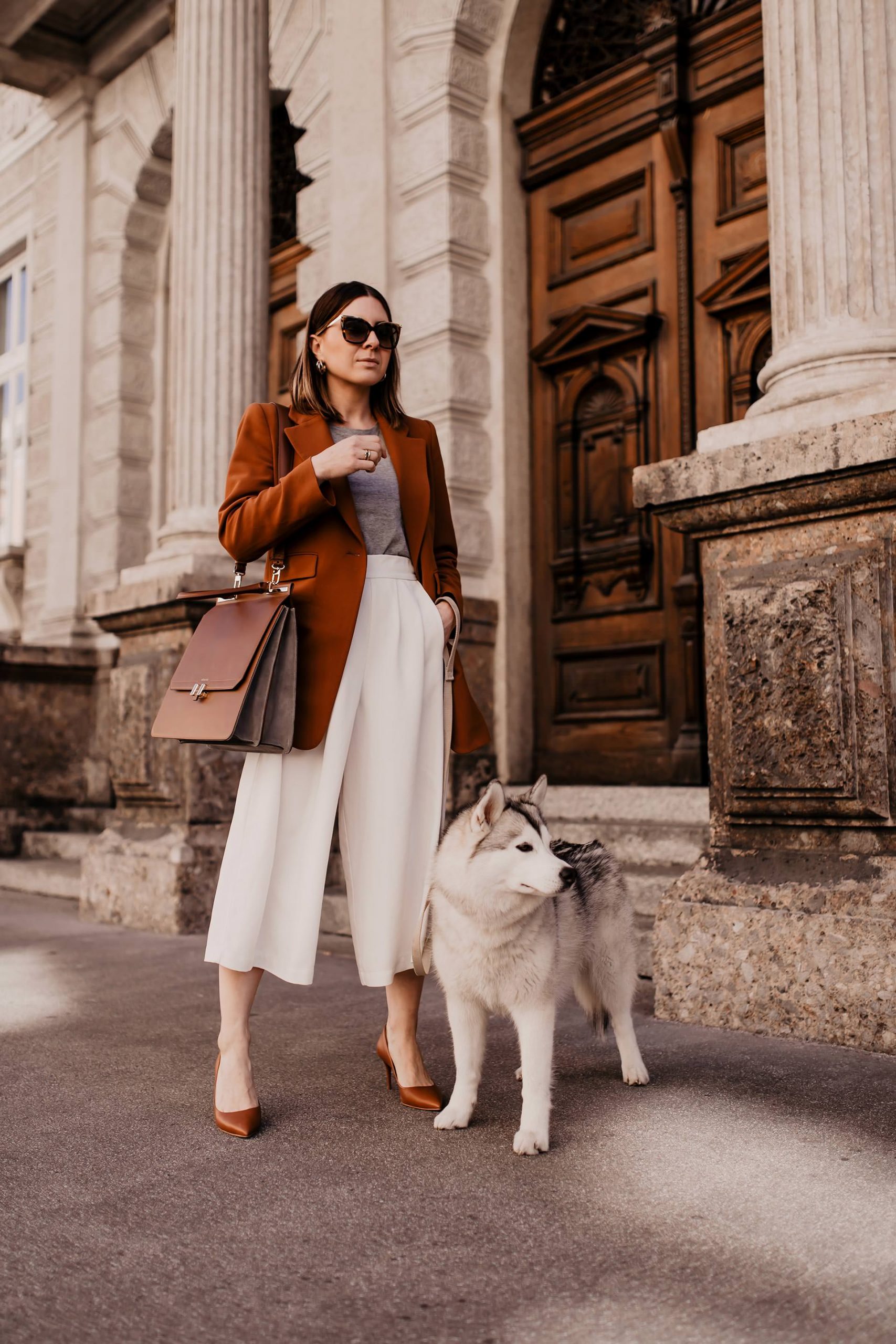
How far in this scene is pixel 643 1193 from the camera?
2.23 metres

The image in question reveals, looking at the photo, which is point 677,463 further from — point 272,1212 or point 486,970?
point 272,1212

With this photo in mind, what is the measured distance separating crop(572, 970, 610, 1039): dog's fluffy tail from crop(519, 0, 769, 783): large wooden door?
2.76 m

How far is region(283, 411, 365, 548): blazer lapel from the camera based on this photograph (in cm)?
284

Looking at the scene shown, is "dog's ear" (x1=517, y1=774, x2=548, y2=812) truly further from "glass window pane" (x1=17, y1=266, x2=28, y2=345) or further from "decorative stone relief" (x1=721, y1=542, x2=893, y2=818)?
"glass window pane" (x1=17, y1=266, x2=28, y2=345)

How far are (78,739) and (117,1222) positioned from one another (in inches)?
271

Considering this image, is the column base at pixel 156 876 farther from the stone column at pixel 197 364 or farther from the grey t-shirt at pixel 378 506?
the grey t-shirt at pixel 378 506

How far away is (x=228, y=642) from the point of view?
2.76 m

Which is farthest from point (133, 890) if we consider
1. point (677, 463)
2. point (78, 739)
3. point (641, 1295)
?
point (641, 1295)

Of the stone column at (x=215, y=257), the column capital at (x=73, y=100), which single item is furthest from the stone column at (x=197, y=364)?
the column capital at (x=73, y=100)

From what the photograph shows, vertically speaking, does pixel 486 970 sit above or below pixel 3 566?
below

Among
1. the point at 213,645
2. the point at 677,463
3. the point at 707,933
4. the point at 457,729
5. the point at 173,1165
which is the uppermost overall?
the point at 677,463

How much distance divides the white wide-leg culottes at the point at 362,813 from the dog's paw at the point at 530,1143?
21.1 inches

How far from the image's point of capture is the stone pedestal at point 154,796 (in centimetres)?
571

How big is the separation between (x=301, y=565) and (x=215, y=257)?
413 centimetres
